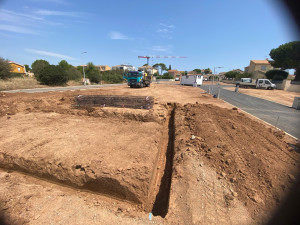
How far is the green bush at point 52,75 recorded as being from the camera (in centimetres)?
2400

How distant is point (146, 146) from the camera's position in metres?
4.30

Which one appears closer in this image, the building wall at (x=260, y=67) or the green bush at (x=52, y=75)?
the green bush at (x=52, y=75)

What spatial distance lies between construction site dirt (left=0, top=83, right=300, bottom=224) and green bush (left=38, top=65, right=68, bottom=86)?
2352cm

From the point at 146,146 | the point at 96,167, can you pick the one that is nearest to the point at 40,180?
the point at 96,167

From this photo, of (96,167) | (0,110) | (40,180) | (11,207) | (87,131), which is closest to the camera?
(11,207)

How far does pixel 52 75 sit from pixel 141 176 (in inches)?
1125

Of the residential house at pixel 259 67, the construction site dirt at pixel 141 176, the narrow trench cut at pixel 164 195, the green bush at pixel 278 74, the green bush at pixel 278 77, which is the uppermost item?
the residential house at pixel 259 67

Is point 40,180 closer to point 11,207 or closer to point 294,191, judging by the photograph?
point 11,207

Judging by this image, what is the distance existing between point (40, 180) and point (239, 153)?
18.0 ft

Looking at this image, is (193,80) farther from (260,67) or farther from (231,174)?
(260,67)

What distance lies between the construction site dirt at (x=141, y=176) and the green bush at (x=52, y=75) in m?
23.5

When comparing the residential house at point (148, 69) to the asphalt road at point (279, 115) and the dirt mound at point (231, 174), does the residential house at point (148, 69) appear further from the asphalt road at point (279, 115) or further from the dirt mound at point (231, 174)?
the dirt mound at point (231, 174)

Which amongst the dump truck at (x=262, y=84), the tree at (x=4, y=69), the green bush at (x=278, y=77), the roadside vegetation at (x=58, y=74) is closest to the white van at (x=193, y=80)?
the dump truck at (x=262, y=84)

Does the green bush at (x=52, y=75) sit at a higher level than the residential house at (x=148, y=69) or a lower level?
lower
